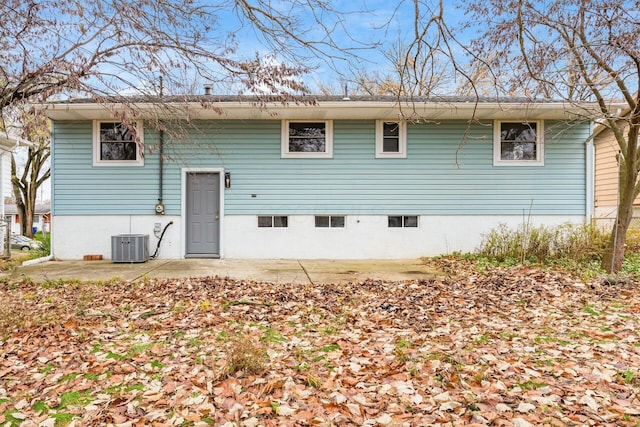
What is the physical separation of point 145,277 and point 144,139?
12.7 ft

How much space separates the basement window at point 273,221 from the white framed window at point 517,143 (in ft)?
16.8

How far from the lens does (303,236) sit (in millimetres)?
9219

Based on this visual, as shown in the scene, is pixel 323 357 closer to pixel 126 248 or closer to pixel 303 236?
pixel 303 236

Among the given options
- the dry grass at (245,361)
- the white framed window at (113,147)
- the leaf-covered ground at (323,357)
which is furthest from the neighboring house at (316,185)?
the dry grass at (245,361)

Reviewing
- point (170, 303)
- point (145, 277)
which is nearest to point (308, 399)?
point (170, 303)

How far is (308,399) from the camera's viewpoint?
2.67 metres

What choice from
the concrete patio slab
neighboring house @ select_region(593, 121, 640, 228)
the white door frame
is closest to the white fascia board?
the white door frame

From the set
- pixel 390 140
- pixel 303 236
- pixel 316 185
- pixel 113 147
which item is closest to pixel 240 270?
pixel 303 236

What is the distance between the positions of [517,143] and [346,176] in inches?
163

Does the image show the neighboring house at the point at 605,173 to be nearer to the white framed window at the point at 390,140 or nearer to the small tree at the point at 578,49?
the small tree at the point at 578,49

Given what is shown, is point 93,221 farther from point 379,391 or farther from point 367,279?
point 379,391

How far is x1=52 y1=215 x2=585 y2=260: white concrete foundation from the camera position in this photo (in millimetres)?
9062

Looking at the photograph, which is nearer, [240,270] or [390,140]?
[240,270]

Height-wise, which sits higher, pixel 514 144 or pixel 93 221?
pixel 514 144
